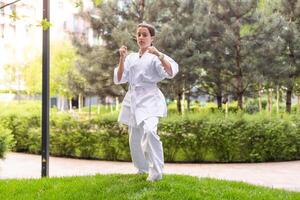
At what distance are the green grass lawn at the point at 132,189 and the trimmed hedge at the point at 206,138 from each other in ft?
12.8

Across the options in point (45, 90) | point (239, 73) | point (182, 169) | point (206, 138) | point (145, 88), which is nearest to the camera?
point (145, 88)

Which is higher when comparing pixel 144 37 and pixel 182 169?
pixel 144 37

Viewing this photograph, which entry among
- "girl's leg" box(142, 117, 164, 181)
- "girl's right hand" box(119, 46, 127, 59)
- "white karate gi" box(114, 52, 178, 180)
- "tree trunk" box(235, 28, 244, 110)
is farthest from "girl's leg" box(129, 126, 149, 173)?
"tree trunk" box(235, 28, 244, 110)

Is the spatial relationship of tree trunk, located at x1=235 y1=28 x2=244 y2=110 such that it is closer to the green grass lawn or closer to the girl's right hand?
the green grass lawn

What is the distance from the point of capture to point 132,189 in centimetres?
437

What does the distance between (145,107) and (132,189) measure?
0.79 metres

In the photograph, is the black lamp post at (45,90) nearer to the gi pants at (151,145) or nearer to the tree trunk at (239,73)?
the gi pants at (151,145)

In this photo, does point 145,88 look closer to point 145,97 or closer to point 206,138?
point 145,97

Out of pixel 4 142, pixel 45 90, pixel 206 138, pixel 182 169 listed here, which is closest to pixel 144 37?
pixel 45 90

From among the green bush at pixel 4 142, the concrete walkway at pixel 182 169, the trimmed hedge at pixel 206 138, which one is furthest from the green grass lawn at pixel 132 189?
the trimmed hedge at pixel 206 138

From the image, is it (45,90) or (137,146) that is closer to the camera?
(137,146)

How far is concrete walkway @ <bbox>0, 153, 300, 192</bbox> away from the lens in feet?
23.5

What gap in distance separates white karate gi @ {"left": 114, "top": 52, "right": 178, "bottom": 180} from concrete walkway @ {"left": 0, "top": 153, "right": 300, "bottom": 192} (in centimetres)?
231

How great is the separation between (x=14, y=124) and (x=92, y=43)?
302 centimetres
